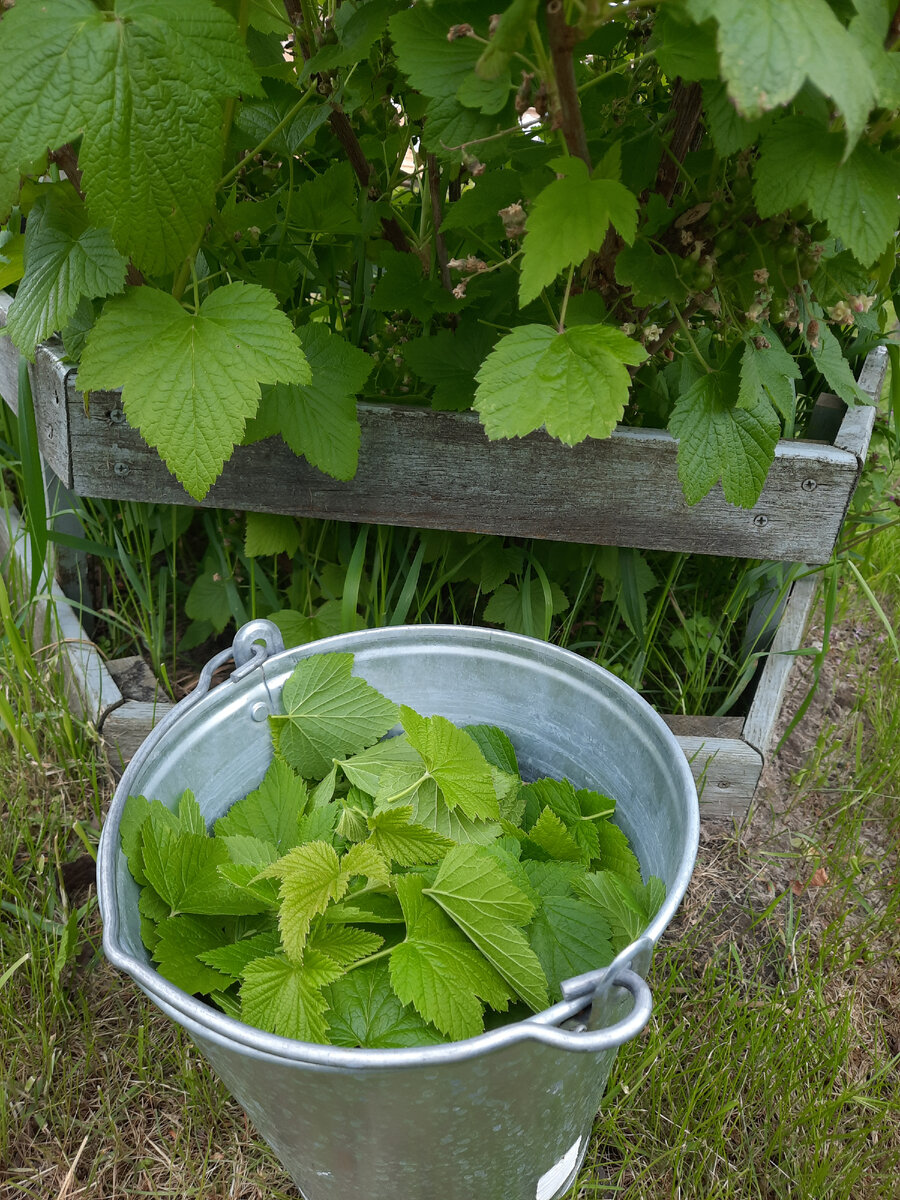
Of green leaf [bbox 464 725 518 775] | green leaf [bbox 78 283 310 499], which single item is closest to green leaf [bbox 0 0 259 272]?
green leaf [bbox 78 283 310 499]

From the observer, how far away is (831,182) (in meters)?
0.88

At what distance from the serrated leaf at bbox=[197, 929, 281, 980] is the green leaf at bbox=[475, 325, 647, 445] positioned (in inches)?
25.7

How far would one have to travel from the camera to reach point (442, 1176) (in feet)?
3.28

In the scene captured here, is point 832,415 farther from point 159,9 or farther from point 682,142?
point 159,9

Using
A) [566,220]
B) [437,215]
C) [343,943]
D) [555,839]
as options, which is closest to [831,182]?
[566,220]

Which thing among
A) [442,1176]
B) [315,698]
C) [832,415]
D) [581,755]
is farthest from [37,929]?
[832,415]

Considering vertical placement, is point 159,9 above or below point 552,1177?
above

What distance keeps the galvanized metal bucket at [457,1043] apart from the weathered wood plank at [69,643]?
1.56ft

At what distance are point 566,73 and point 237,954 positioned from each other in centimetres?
99

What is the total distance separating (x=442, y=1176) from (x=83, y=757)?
3.25 feet

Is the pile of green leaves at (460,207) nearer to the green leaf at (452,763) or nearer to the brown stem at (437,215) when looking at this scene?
the brown stem at (437,215)

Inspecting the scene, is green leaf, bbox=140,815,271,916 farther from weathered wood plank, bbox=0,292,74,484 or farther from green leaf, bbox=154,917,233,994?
weathered wood plank, bbox=0,292,74,484

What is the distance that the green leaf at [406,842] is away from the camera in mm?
1082

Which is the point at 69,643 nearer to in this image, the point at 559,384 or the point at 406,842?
the point at 406,842
